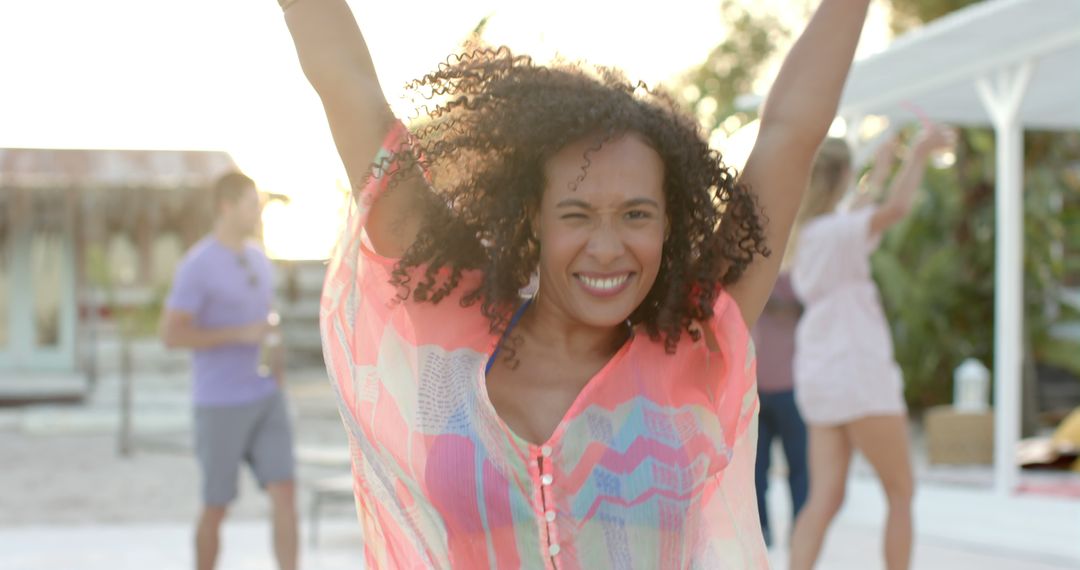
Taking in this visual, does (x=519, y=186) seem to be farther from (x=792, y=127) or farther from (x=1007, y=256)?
(x=1007, y=256)

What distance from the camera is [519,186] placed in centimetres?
230

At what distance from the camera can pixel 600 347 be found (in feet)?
7.77

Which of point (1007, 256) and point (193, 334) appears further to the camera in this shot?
point (1007, 256)


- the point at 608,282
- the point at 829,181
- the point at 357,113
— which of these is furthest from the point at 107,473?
the point at 608,282

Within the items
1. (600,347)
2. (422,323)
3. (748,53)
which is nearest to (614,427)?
(600,347)

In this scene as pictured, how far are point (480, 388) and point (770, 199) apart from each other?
2.01 feet

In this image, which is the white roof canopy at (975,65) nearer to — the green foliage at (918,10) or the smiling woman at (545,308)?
the smiling woman at (545,308)

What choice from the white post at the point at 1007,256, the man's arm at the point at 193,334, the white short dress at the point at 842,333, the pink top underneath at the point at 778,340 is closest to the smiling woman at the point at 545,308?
the white short dress at the point at 842,333

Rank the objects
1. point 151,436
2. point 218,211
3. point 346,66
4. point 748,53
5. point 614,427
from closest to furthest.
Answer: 1. point 614,427
2. point 346,66
3. point 218,211
4. point 151,436
5. point 748,53

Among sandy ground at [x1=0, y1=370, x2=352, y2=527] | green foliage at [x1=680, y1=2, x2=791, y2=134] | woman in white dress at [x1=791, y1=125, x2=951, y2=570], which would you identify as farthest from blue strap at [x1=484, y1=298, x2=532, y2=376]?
green foliage at [x1=680, y1=2, x2=791, y2=134]

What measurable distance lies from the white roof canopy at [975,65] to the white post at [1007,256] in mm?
138

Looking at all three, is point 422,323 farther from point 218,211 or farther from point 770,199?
point 218,211

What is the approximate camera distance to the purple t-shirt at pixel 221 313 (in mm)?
5898

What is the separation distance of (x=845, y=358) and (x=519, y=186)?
322cm
